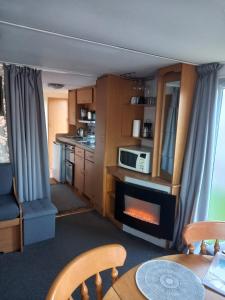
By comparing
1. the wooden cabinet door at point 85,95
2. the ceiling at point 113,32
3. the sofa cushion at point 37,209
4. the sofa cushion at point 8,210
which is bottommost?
the sofa cushion at point 37,209

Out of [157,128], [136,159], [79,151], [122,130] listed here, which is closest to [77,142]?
[79,151]

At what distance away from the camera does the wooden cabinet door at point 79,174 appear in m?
4.27

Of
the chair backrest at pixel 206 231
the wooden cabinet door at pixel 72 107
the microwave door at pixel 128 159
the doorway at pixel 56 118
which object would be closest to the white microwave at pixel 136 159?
the microwave door at pixel 128 159

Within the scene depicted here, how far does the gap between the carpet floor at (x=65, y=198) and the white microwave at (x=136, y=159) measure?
1249mm

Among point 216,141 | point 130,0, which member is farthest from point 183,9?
point 216,141

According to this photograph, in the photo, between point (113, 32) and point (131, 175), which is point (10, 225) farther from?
point (113, 32)

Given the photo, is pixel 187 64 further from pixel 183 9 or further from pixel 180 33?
pixel 183 9

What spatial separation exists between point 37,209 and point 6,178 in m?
0.57

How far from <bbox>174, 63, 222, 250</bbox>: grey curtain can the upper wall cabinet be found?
87 mm

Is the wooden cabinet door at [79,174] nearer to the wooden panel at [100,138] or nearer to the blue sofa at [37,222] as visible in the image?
the wooden panel at [100,138]

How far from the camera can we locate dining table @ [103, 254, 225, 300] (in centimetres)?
107

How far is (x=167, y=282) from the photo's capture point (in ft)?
3.77

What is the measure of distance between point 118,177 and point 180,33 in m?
2.05

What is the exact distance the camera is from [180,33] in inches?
62.2
